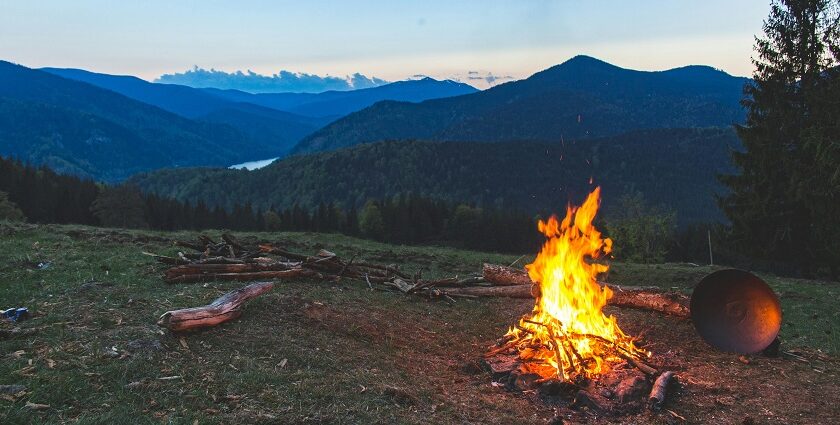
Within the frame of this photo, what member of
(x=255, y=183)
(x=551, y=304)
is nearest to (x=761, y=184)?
(x=551, y=304)

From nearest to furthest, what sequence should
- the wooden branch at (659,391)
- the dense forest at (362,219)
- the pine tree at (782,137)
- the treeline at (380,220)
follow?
the wooden branch at (659,391), the pine tree at (782,137), the treeline at (380,220), the dense forest at (362,219)

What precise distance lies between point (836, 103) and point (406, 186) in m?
176

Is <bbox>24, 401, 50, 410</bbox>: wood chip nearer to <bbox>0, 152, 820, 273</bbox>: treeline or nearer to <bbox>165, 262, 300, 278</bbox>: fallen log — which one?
<bbox>165, 262, 300, 278</bbox>: fallen log

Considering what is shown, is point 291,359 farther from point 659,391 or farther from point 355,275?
point 355,275

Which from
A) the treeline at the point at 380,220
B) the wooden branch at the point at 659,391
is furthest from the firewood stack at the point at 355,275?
the treeline at the point at 380,220

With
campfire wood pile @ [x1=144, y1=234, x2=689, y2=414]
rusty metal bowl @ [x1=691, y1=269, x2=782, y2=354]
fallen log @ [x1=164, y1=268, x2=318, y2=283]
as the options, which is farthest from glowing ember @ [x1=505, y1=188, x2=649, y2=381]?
fallen log @ [x1=164, y1=268, x2=318, y2=283]

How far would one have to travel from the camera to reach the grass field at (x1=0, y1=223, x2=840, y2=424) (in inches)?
242

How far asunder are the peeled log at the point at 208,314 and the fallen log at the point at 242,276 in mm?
2525

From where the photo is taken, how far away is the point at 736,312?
995cm

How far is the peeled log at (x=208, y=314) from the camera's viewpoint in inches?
310

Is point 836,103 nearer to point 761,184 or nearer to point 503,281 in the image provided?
point 761,184

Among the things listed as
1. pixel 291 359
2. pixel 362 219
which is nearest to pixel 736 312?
pixel 291 359

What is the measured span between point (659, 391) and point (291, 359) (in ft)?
18.4

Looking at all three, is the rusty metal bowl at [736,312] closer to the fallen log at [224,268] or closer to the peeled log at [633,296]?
the peeled log at [633,296]
